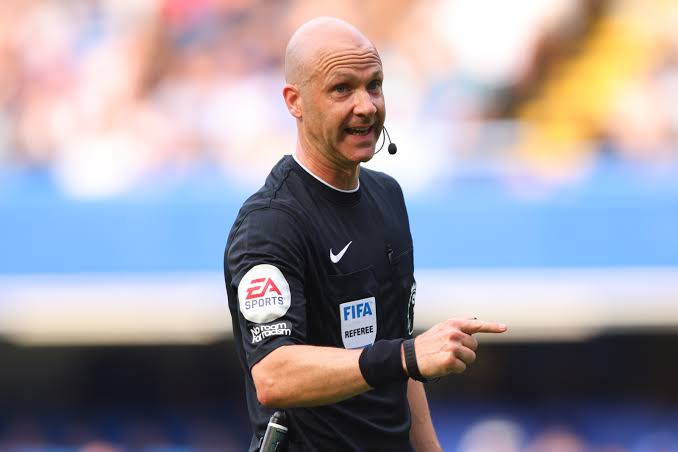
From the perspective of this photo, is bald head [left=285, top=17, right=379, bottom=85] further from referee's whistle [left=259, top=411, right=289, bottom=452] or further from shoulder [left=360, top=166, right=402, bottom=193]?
referee's whistle [left=259, top=411, right=289, bottom=452]

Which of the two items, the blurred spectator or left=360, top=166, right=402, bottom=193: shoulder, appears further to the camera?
the blurred spectator

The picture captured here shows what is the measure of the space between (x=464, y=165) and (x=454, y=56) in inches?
36.1

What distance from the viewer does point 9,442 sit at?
9.80 metres

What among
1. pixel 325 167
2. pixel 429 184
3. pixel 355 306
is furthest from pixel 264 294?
pixel 429 184

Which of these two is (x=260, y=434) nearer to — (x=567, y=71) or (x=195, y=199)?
(x=195, y=199)

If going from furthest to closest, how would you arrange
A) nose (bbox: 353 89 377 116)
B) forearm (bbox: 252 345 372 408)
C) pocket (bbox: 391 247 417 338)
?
pocket (bbox: 391 247 417 338) → nose (bbox: 353 89 377 116) → forearm (bbox: 252 345 372 408)

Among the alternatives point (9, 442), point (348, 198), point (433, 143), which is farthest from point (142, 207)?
point (348, 198)

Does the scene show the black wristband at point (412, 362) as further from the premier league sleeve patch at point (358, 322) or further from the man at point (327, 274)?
the premier league sleeve patch at point (358, 322)

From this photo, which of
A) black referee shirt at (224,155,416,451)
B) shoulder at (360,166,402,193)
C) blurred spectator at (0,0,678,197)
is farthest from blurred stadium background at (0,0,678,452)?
black referee shirt at (224,155,416,451)

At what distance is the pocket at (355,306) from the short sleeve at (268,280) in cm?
15

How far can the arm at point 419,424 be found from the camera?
11.8 feet

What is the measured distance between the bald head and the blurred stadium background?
4.57 metres

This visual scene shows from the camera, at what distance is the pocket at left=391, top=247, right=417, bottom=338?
135 inches

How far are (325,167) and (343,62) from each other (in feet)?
0.97
